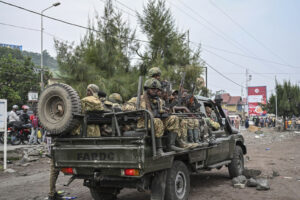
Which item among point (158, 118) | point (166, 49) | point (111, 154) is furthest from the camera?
point (166, 49)

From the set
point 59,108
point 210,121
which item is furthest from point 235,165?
point 59,108

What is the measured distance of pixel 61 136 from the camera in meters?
5.07

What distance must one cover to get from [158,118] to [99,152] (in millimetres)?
980

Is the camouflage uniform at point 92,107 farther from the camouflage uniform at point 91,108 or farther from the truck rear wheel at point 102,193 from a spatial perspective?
the truck rear wheel at point 102,193

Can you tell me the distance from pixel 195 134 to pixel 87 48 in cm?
823

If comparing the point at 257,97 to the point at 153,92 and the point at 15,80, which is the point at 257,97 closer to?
the point at 15,80

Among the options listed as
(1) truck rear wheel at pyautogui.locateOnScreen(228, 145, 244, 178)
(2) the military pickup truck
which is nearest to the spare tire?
(2) the military pickup truck

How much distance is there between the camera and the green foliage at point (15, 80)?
33.5 meters

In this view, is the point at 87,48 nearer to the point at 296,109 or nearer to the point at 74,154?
the point at 74,154

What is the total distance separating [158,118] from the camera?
4793mm

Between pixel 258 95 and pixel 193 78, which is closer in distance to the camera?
pixel 193 78

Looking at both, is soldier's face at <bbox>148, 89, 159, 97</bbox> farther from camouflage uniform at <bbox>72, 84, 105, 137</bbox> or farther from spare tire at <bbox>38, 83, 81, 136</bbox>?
spare tire at <bbox>38, 83, 81, 136</bbox>

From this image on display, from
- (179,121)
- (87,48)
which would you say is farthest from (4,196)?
(87,48)

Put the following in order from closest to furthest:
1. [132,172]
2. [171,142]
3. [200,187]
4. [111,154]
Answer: [132,172] → [111,154] → [171,142] → [200,187]
